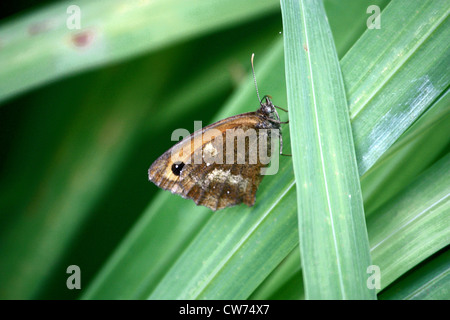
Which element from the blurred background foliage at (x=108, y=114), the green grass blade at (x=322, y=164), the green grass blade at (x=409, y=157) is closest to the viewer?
the green grass blade at (x=322, y=164)

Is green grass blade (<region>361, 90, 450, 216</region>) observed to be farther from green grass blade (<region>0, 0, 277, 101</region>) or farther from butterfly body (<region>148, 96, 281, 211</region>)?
green grass blade (<region>0, 0, 277, 101</region>)

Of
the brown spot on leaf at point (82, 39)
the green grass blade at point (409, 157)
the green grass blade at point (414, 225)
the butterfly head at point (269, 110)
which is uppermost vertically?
the brown spot on leaf at point (82, 39)

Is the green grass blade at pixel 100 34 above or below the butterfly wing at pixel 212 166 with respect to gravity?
above

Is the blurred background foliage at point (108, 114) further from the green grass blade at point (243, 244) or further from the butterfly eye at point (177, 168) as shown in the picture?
the butterfly eye at point (177, 168)

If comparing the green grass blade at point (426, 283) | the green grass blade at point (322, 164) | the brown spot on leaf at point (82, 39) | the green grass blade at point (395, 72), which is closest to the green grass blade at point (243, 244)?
the green grass blade at point (322, 164)

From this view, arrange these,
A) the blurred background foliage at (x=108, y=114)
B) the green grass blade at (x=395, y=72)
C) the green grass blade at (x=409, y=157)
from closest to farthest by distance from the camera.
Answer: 1. the green grass blade at (x=395, y=72)
2. the green grass blade at (x=409, y=157)
3. the blurred background foliage at (x=108, y=114)

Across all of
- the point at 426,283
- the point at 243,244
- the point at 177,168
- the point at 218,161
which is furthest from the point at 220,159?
the point at 426,283

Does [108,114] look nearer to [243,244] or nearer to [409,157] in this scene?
[243,244]

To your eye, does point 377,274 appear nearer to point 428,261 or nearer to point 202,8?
point 428,261

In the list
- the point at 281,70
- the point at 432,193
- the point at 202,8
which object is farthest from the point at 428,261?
the point at 202,8
